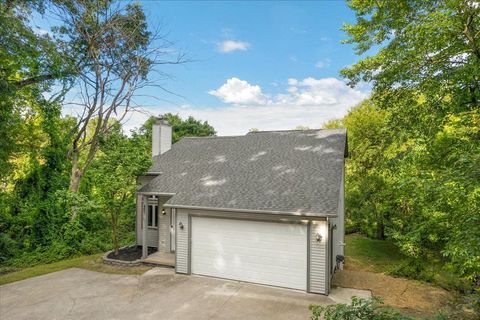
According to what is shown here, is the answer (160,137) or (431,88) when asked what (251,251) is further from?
(160,137)

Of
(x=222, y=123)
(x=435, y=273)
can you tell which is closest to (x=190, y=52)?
(x=435, y=273)

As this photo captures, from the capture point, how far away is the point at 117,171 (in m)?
11.3

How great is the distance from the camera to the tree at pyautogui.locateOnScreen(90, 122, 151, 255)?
11078 mm

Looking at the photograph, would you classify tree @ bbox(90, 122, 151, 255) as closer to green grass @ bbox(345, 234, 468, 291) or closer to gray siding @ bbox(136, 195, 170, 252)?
gray siding @ bbox(136, 195, 170, 252)

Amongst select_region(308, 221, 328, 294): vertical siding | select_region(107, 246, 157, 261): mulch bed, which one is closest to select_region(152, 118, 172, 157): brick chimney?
select_region(107, 246, 157, 261): mulch bed

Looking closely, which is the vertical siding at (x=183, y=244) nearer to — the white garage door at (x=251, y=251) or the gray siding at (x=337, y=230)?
the white garage door at (x=251, y=251)

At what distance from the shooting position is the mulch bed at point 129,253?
38.5 ft

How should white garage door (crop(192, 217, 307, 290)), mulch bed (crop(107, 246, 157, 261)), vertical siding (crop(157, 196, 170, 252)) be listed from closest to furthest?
white garage door (crop(192, 217, 307, 290))
mulch bed (crop(107, 246, 157, 261))
vertical siding (crop(157, 196, 170, 252))

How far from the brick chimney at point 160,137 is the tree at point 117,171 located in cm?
294

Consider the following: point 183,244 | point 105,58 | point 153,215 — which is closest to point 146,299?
point 183,244

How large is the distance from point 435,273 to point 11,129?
61.4 ft

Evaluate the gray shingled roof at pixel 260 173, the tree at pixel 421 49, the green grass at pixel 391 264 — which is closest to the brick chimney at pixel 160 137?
the gray shingled roof at pixel 260 173

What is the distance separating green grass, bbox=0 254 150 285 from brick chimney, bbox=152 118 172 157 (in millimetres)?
5935

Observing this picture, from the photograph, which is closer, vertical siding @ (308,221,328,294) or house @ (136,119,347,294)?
vertical siding @ (308,221,328,294)
